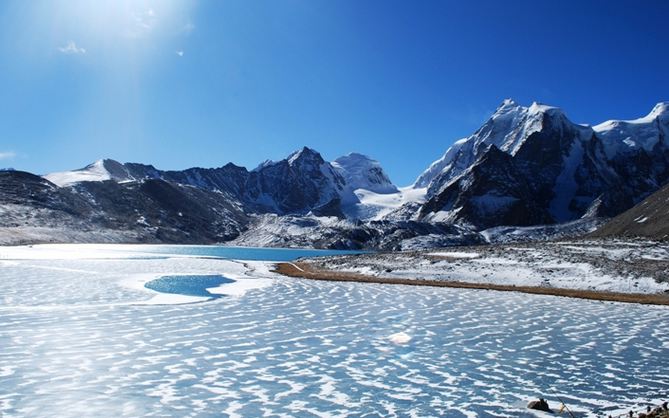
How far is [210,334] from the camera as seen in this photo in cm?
2058

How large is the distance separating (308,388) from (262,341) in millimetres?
6323

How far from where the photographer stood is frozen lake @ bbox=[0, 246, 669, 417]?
1231 centimetres

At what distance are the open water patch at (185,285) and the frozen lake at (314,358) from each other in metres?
4.67

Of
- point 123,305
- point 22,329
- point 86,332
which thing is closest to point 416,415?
point 86,332

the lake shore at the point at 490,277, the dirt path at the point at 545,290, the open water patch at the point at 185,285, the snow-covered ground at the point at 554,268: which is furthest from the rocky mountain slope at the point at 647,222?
the open water patch at the point at 185,285

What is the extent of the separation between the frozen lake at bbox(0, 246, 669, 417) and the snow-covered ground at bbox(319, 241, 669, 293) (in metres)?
15.4

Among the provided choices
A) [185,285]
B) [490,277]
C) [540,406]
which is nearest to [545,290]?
[490,277]

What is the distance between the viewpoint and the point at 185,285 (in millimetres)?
42000

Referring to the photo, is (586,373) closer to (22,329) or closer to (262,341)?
(262,341)

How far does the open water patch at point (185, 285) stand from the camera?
36.2 meters

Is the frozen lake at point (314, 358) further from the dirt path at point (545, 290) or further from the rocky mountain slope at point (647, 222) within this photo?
the rocky mountain slope at point (647, 222)

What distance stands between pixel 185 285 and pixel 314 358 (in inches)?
1088

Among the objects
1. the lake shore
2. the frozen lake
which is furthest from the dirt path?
the frozen lake

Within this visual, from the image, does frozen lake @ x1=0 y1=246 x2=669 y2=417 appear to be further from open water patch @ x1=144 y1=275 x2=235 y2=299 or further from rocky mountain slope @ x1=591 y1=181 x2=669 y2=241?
rocky mountain slope @ x1=591 y1=181 x2=669 y2=241
